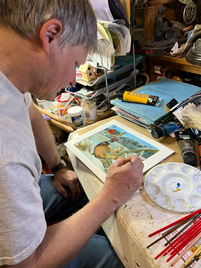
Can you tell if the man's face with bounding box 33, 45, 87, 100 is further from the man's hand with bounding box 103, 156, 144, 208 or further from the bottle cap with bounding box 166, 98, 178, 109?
the bottle cap with bounding box 166, 98, 178, 109

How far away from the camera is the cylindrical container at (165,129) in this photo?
73 cm

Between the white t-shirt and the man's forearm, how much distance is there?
0.38m

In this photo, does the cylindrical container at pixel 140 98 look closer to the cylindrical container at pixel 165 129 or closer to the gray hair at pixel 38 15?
the cylindrical container at pixel 165 129

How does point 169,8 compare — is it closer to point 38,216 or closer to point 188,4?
point 188,4

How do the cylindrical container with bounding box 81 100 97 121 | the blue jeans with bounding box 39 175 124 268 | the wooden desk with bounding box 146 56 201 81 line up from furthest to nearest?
the cylindrical container with bounding box 81 100 97 121
the wooden desk with bounding box 146 56 201 81
the blue jeans with bounding box 39 175 124 268

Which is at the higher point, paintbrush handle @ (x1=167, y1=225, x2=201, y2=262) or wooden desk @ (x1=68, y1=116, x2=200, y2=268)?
paintbrush handle @ (x1=167, y1=225, x2=201, y2=262)

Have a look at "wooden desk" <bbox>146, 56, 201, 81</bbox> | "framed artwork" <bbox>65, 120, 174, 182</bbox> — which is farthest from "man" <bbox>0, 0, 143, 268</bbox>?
"wooden desk" <bbox>146, 56, 201, 81</bbox>

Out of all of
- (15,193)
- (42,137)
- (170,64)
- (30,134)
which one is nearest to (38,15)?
(30,134)

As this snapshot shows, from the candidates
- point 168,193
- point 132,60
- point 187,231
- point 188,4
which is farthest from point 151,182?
point 188,4

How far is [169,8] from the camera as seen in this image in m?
1.21

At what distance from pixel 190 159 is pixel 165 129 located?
0.18 m

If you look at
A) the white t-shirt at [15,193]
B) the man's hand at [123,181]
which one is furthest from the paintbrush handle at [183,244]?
the white t-shirt at [15,193]

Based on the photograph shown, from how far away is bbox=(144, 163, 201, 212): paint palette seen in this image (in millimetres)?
493

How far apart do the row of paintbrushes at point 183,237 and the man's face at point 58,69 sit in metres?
0.49
